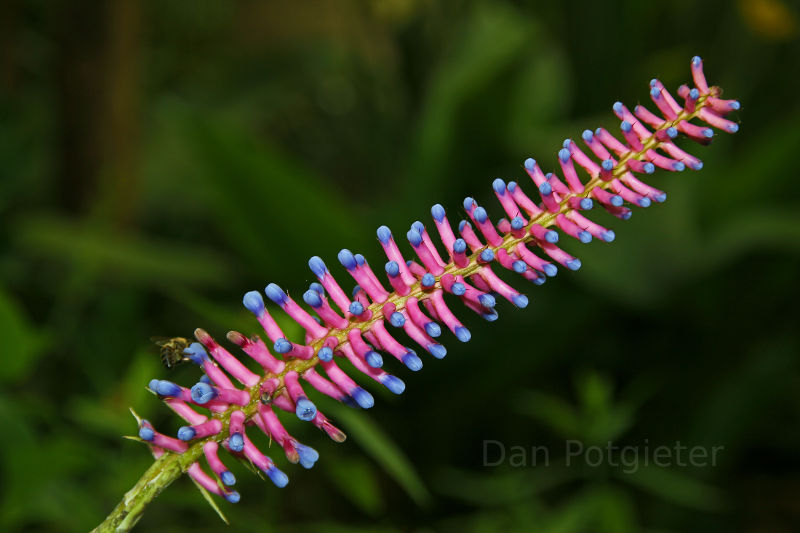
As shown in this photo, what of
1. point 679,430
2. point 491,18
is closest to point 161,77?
point 491,18

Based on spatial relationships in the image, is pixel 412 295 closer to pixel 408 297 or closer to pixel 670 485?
pixel 408 297

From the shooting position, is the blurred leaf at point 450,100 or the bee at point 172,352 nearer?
the bee at point 172,352

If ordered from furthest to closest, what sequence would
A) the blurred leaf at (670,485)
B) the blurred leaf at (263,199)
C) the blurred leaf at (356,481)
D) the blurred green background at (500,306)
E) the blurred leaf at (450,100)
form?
the blurred leaf at (450,100) → the blurred leaf at (263,199) → the blurred green background at (500,306) → the blurred leaf at (670,485) → the blurred leaf at (356,481)

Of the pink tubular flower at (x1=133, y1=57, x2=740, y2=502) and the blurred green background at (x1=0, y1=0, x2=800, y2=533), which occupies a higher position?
the blurred green background at (x1=0, y1=0, x2=800, y2=533)

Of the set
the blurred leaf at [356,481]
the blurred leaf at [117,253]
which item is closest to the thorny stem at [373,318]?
→ the blurred leaf at [356,481]

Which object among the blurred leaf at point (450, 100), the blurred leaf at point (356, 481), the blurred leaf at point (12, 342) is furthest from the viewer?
the blurred leaf at point (450, 100)

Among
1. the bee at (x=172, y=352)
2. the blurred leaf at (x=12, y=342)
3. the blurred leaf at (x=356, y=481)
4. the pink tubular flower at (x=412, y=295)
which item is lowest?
the pink tubular flower at (x=412, y=295)

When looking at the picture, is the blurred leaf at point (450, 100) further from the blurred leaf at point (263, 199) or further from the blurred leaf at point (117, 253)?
the blurred leaf at point (117, 253)

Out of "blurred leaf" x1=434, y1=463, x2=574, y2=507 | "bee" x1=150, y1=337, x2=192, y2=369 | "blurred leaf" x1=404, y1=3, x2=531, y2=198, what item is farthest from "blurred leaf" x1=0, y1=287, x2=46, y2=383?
"blurred leaf" x1=404, y1=3, x2=531, y2=198

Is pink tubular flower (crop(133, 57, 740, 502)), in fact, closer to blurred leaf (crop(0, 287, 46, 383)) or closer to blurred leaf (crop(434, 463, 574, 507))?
blurred leaf (crop(0, 287, 46, 383))
